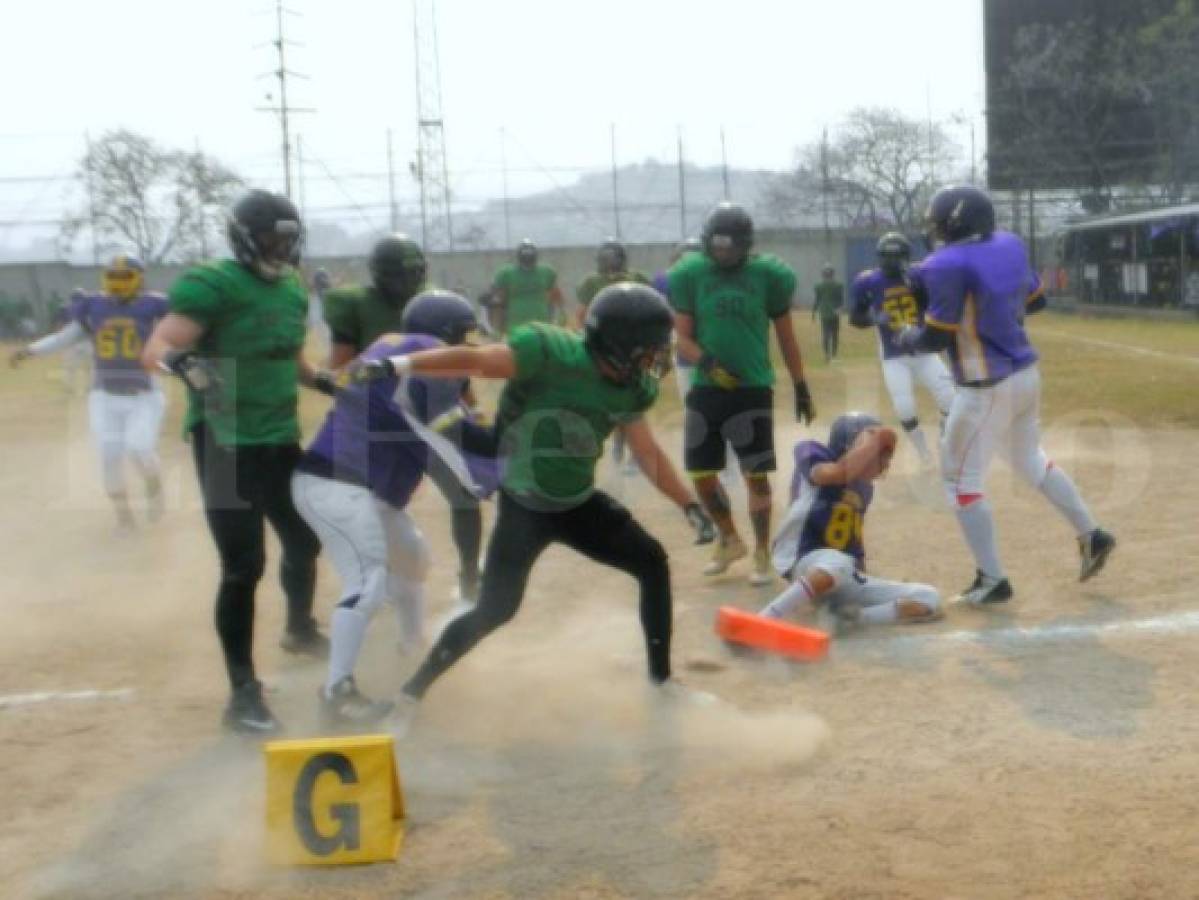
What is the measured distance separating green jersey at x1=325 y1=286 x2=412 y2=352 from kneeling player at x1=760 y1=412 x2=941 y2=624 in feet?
6.89

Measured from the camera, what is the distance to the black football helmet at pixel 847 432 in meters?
7.23

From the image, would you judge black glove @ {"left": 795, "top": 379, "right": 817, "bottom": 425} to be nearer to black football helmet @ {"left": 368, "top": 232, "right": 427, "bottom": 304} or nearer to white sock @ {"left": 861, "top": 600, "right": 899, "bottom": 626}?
white sock @ {"left": 861, "top": 600, "right": 899, "bottom": 626}

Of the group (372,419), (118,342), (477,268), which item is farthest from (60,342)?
(477,268)

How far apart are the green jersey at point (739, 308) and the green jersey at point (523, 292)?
20.4ft

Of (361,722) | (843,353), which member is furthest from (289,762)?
(843,353)

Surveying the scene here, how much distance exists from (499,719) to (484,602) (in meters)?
0.59

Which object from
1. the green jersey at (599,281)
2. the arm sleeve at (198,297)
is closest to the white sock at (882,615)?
the arm sleeve at (198,297)

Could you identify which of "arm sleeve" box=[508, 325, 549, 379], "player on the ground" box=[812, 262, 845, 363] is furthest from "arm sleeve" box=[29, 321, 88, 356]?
"player on the ground" box=[812, 262, 845, 363]

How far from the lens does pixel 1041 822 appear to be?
4.56 m

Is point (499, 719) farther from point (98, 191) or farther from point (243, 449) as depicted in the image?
point (98, 191)

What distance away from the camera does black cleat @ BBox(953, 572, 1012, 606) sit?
7.44 m

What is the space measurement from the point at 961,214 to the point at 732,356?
5.05 feet

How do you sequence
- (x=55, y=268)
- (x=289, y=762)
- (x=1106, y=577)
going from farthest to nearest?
1. (x=55, y=268)
2. (x=1106, y=577)
3. (x=289, y=762)

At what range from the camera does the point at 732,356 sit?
26.9ft
